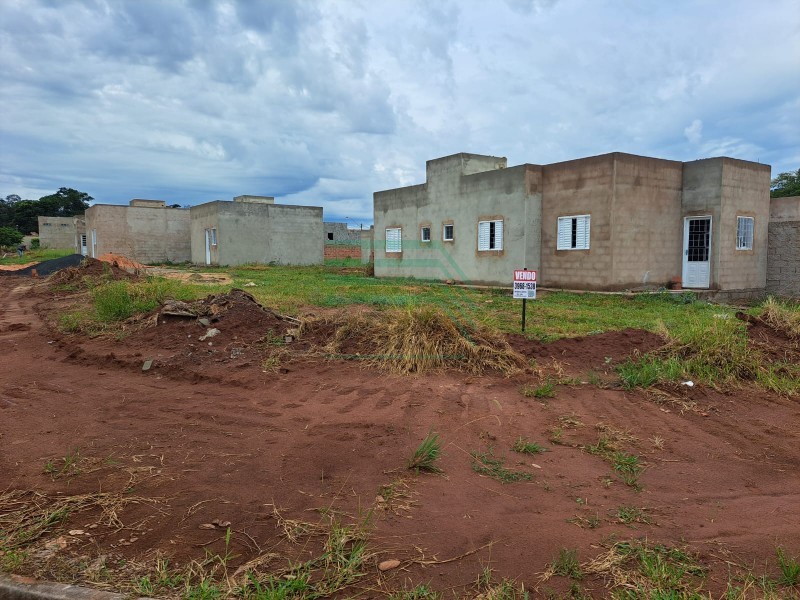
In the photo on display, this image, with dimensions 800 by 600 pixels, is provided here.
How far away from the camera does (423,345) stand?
6.84m

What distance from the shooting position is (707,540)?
310 cm

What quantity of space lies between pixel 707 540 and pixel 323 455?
2.67 meters

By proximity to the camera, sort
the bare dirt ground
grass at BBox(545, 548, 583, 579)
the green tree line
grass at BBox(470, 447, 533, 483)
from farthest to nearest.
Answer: the green tree line, grass at BBox(470, 447, 533, 483), the bare dirt ground, grass at BBox(545, 548, 583, 579)

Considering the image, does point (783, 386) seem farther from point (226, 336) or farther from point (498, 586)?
point (226, 336)

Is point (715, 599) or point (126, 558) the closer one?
point (715, 599)

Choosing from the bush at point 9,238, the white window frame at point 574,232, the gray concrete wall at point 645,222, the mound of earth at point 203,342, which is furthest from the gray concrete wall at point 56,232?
the gray concrete wall at point 645,222

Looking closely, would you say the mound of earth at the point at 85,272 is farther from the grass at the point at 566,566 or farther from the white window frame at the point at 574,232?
the grass at the point at 566,566

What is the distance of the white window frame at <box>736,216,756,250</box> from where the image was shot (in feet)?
52.3

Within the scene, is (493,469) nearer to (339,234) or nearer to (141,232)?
(141,232)

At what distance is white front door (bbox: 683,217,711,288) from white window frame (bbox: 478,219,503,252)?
5.59 m

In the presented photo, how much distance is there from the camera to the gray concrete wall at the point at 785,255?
16.5m

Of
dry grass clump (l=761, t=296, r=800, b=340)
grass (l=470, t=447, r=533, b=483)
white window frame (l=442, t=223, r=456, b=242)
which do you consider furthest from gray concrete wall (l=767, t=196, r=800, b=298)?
grass (l=470, t=447, r=533, b=483)

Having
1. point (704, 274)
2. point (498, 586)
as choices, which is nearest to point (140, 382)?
point (498, 586)

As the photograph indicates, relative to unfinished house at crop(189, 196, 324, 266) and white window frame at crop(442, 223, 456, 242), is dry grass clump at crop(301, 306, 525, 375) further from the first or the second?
unfinished house at crop(189, 196, 324, 266)
